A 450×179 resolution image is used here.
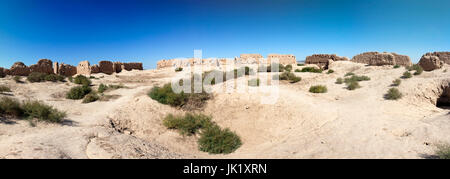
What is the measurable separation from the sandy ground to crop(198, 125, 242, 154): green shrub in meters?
0.21

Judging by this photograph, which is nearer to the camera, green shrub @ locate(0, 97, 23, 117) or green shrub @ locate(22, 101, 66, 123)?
green shrub @ locate(0, 97, 23, 117)

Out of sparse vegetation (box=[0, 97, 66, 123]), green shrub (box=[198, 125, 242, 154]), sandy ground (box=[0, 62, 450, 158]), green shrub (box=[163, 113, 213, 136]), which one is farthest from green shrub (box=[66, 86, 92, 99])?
green shrub (box=[198, 125, 242, 154])

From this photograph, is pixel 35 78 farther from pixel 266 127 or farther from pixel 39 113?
pixel 266 127

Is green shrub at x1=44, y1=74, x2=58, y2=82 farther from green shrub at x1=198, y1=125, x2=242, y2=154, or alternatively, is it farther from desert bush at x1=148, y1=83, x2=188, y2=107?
green shrub at x1=198, y1=125, x2=242, y2=154

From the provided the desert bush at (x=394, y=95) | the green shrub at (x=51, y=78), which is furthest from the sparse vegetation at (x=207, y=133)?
the green shrub at (x=51, y=78)

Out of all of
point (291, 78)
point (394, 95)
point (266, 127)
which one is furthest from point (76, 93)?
point (394, 95)

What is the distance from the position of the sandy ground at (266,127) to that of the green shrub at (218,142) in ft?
0.70

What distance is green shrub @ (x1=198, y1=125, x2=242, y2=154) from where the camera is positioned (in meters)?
5.37

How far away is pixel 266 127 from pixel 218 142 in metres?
1.93

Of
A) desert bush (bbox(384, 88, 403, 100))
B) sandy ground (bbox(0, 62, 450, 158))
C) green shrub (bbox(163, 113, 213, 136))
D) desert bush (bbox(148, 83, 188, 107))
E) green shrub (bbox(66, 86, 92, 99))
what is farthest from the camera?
green shrub (bbox(66, 86, 92, 99))

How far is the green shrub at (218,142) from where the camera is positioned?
5370mm
